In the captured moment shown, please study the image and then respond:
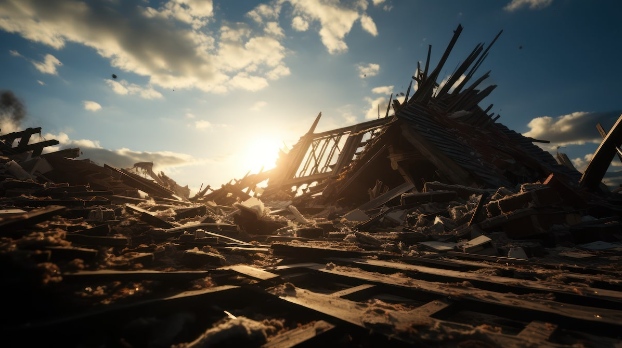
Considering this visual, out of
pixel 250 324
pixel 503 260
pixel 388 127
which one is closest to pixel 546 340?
pixel 250 324

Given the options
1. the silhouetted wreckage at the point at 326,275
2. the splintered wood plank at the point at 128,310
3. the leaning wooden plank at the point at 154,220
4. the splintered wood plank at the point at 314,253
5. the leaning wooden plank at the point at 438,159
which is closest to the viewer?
the splintered wood plank at the point at 128,310

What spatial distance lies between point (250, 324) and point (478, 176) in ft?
25.4

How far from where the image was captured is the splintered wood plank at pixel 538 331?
1.50m

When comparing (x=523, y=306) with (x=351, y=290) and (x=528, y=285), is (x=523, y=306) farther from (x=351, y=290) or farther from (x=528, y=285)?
(x=351, y=290)

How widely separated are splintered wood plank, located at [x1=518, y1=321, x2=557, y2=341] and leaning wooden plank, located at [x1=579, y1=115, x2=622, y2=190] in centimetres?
735

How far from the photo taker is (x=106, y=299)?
1.83 metres

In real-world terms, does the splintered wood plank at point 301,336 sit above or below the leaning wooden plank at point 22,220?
below

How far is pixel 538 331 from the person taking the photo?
5.17 ft

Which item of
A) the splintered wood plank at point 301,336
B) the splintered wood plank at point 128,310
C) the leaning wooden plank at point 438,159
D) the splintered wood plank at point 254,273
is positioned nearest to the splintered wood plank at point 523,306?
the splintered wood plank at point 254,273

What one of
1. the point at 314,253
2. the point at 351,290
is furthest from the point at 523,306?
the point at 314,253

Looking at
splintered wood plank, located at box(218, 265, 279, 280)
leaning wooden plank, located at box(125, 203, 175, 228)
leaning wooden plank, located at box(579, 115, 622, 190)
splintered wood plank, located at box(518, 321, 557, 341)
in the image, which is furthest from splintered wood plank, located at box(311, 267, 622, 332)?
leaning wooden plank, located at box(579, 115, 622, 190)

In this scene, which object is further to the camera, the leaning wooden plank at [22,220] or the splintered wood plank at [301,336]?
the leaning wooden plank at [22,220]

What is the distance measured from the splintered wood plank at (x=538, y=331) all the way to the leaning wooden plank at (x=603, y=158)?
7347mm

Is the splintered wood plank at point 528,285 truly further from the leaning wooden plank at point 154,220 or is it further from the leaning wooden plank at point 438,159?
the leaning wooden plank at point 438,159
